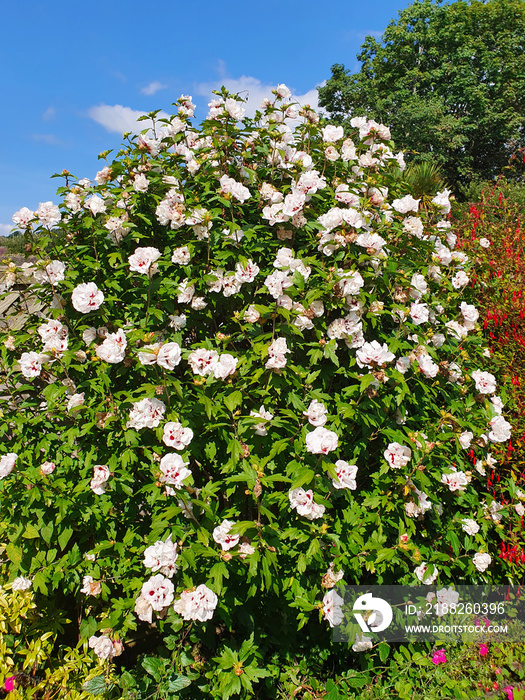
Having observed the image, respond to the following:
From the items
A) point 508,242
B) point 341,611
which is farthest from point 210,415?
point 508,242

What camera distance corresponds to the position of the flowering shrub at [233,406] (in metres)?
2.29

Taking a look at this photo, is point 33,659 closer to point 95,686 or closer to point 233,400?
point 95,686

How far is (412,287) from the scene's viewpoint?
9.30ft

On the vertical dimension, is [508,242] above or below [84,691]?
above

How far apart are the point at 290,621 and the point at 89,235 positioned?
8.49ft

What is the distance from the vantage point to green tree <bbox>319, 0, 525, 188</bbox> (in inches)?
974

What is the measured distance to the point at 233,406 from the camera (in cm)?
225

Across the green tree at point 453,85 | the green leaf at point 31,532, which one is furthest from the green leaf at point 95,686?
the green tree at point 453,85

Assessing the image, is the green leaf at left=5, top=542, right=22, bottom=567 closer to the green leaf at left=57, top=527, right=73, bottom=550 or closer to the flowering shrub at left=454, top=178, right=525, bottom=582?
the green leaf at left=57, top=527, right=73, bottom=550

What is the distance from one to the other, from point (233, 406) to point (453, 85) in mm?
29372

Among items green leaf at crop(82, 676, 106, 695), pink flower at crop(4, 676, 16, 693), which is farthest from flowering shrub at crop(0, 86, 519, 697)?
pink flower at crop(4, 676, 16, 693)

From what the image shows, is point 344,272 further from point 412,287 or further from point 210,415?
point 210,415

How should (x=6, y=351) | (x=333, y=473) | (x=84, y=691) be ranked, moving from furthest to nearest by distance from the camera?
(x=6, y=351)
(x=84, y=691)
(x=333, y=473)

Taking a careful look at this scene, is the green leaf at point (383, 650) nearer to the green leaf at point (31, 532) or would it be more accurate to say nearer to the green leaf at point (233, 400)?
the green leaf at point (233, 400)
